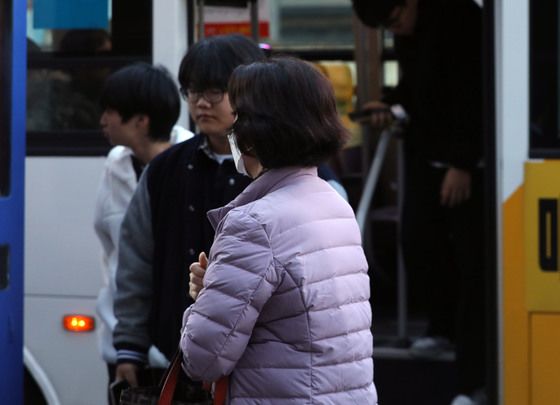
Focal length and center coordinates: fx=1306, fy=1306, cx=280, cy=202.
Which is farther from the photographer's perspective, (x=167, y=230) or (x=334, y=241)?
(x=167, y=230)

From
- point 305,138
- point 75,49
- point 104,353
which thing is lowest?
point 104,353

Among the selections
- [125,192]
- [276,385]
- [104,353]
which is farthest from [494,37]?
[276,385]

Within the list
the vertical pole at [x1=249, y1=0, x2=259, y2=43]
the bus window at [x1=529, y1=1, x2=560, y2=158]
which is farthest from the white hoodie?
the vertical pole at [x1=249, y1=0, x2=259, y2=43]

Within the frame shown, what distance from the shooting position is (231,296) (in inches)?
96.3

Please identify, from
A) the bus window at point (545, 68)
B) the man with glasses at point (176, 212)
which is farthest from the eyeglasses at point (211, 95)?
the bus window at point (545, 68)

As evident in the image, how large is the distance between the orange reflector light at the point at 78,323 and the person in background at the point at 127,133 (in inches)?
28.0

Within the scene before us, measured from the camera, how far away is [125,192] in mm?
3959

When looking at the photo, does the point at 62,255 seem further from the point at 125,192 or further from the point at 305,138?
the point at 305,138

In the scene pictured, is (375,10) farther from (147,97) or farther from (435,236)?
(147,97)

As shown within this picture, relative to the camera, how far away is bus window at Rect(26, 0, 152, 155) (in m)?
4.61

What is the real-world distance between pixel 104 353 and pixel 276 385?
1.60 metres

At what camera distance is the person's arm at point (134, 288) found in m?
3.38

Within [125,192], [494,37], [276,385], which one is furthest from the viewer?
[494,37]

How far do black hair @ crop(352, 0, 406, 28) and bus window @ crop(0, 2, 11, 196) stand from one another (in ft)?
6.61
